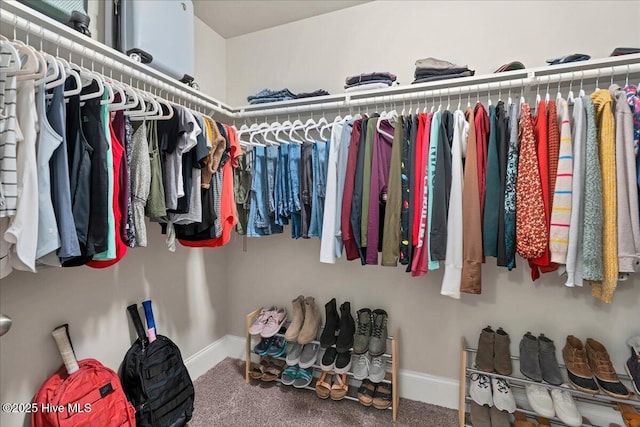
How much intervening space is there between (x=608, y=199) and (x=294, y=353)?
69.6 inches

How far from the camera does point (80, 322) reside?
1.49m

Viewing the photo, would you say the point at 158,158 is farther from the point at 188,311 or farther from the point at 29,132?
the point at 188,311

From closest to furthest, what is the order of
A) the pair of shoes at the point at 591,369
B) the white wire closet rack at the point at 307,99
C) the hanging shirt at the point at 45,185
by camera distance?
1. the hanging shirt at the point at 45,185
2. the white wire closet rack at the point at 307,99
3. the pair of shoes at the point at 591,369

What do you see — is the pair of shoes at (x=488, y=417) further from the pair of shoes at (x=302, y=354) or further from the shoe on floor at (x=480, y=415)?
the pair of shoes at (x=302, y=354)

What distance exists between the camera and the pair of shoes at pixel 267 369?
6.59 ft

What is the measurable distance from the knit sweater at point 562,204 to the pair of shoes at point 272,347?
160cm

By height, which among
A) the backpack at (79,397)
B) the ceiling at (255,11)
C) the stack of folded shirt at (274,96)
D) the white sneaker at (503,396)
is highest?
the ceiling at (255,11)

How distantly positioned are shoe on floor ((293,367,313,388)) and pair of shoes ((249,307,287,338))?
297mm

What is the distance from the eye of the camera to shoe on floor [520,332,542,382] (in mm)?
1515

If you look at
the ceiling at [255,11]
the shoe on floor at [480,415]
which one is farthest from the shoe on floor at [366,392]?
the ceiling at [255,11]

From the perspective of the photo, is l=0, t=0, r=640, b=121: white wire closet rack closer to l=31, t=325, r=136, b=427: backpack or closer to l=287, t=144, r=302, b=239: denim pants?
l=287, t=144, r=302, b=239: denim pants

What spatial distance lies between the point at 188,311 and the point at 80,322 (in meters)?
0.69

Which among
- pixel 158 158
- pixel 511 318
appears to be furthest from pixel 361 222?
pixel 511 318

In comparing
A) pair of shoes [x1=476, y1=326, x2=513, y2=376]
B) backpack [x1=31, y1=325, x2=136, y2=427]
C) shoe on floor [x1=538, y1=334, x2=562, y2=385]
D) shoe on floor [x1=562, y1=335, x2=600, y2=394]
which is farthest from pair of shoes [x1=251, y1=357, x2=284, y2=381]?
shoe on floor [x1=562, y1=335, x2=600, y2=394]
